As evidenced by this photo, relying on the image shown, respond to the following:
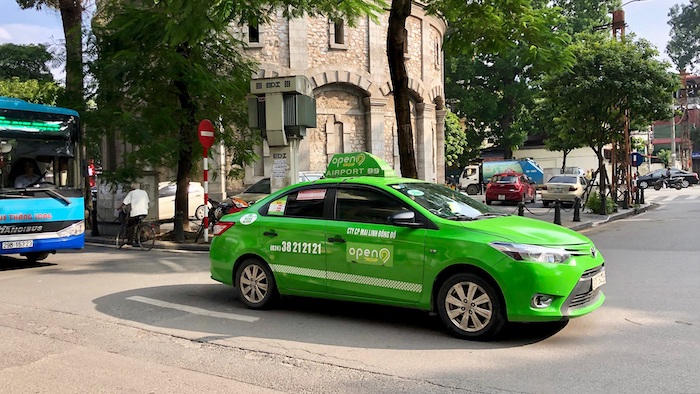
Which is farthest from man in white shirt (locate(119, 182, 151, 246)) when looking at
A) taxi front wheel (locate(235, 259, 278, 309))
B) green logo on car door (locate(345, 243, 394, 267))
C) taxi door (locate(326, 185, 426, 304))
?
green logo on car door (locate(345, 243, 394, 267))

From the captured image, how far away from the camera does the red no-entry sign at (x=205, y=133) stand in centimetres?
1392

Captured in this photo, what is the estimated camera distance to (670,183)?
45312 mm

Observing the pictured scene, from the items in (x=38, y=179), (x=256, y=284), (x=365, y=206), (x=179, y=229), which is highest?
(x=38, y=179)

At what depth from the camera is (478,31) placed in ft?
44.7

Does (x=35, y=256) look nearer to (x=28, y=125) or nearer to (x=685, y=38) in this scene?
(x=28, y=125)

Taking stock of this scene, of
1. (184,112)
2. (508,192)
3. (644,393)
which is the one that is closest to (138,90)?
(184,112)

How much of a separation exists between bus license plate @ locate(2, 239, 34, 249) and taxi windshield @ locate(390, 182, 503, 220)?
24.3 ft

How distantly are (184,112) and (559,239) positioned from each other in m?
12.0

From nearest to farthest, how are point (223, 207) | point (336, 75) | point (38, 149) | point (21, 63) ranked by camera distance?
point (38, 149)
point (223, 207)
point (336, 75)
point (21, 63)

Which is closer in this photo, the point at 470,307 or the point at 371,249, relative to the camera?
the point at 470,307

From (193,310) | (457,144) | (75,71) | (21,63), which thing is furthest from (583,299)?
(21,63)

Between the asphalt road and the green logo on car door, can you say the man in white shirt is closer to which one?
the asphalt road

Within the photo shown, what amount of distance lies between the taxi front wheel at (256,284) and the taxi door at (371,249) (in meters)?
0.90

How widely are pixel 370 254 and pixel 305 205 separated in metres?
1.15
